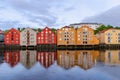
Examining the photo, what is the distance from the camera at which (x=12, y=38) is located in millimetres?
75250

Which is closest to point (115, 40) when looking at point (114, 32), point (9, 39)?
point (114, 32)

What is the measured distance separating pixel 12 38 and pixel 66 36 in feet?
50.7

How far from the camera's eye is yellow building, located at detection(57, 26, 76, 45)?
246 feet

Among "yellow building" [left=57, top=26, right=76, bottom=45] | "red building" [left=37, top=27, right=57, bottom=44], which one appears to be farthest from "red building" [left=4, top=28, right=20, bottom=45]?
"yellow building" [left=57, top=26, right=76, bottom=45]

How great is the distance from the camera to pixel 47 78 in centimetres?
1895

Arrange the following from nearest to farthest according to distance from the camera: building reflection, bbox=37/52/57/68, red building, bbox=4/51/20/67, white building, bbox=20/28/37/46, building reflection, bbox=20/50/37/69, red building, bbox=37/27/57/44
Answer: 1. building reflection, bbox=20/50/37/69
2. building reflection, bbox=37/52/57/68
3. red building, bbox=4/51/20/67
4. red building, bbox=37/27/57/44
5. white building, bbox=20/28/37/46

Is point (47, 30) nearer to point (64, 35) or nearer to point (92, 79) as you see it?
point (64, 35)

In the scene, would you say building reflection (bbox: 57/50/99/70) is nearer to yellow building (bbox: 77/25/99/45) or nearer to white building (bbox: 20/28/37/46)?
yellow building (bbox: 77/25/99/45)

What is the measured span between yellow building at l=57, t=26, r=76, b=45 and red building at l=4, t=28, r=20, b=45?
38.6 ft

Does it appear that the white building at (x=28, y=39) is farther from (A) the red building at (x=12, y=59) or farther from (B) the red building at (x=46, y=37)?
(A) the red building at (x=12, y=59)

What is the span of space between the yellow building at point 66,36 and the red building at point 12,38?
11760mm

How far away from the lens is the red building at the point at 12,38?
75.2 m

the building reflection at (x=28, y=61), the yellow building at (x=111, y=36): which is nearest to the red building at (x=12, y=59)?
the building reflection at (x=28, y=61)

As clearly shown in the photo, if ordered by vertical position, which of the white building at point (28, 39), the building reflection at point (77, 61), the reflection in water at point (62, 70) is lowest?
the reflection in water at point (62, 70)
